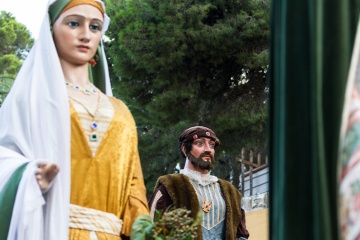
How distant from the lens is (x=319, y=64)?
2.21 meters

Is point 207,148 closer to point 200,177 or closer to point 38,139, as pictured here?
point 200,177

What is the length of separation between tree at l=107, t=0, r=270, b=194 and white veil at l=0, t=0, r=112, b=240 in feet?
36.1

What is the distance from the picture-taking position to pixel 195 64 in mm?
16844

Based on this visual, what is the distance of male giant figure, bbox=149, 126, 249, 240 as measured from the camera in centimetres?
758

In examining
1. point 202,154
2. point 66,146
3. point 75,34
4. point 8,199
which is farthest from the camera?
point 202,154

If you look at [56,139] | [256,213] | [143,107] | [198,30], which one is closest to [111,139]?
[56,139]

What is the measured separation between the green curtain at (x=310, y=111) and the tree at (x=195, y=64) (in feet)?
45.0

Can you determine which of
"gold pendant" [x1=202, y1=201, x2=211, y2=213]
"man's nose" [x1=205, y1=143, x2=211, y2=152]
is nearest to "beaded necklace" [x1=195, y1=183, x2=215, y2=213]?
"gold pendant" [x1=202, y1=201, x2=211, y2=213]

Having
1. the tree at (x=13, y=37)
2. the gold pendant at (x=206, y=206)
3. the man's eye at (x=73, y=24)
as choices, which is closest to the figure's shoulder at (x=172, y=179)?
the gold pendant at (x=206, y=206)

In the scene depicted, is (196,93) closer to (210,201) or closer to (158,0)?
(158,0)

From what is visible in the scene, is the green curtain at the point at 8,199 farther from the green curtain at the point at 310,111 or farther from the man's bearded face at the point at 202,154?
the man's bearded face at the point at 202,154

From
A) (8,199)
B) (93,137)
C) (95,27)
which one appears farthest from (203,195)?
(8,199)

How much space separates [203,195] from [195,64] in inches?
365

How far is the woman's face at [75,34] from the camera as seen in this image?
5.13 m
